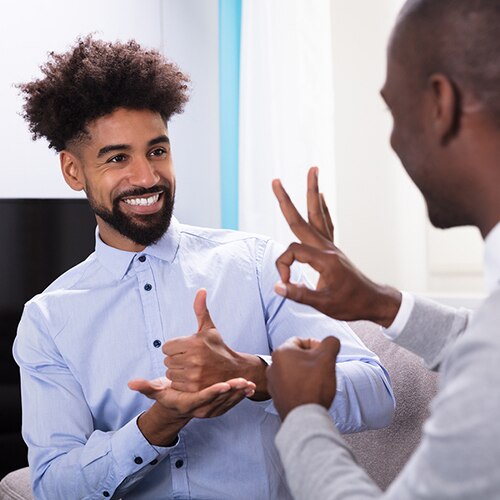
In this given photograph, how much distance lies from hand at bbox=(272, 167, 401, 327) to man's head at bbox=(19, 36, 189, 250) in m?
0.61

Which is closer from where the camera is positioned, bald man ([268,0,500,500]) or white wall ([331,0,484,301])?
bald man ([268,0,500,500])

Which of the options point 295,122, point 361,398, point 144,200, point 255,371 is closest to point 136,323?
point 144,200

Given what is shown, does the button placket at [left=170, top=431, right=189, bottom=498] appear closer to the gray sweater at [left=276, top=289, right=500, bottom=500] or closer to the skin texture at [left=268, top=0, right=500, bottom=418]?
the skin texture at [left=268, top=0, right=500, bottom=418]

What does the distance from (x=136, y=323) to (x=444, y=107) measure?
1.03 meters

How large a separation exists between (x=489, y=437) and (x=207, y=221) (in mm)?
3013

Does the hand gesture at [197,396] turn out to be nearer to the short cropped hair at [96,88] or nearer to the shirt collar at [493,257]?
the shirt collar at [493,257]

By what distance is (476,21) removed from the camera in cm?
85

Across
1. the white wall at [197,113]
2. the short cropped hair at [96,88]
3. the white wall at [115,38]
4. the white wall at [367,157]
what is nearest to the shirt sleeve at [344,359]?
the short cropped hair at [96,88]

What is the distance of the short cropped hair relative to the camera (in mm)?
1807

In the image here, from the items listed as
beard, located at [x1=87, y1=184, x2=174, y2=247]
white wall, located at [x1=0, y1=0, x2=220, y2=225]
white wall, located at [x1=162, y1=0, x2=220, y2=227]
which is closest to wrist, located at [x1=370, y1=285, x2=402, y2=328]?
beard, located at [x1=87, y1=184, x2=174, y2=247]

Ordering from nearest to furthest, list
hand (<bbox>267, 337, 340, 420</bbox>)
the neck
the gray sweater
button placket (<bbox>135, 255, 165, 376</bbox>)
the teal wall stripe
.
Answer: the gray sweater, hand (<bbox>267, 337, 340, 420</bbox>), button placket (<bbox>135, 255, 165, 376</bbox>), the neck, the teal wall stripe

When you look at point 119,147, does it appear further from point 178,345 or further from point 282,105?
point 282,105

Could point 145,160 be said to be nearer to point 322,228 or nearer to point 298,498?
point 322,228

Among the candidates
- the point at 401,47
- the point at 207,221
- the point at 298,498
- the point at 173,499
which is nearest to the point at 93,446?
the point at 173,499
